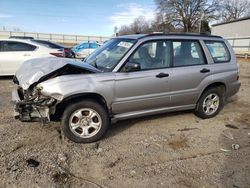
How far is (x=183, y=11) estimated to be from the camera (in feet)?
157

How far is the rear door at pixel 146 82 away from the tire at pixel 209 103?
960 millimetres

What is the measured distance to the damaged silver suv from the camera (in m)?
3.88

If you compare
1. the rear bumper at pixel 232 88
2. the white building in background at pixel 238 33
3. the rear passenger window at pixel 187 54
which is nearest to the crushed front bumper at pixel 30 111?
the rear passenger window at pixel 187 54

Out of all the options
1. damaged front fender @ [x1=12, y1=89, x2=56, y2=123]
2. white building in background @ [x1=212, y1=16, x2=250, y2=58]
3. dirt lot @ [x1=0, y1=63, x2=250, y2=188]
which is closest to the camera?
dirt lot @ [x1=0, y1=63, x2=250, y2=188]

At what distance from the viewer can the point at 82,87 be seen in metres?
3.88

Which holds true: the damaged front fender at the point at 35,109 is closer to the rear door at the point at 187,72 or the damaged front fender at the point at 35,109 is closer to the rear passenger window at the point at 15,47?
the rear door at the point at 187,72

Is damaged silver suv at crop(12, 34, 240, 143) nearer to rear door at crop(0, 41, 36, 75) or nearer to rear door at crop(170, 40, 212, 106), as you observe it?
rear door at crop(170, 40, 212, 106)

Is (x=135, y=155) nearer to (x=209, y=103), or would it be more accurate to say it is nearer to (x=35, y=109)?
(x=35, y=109)

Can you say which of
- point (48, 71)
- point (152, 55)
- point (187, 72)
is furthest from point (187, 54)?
point (48, 71)

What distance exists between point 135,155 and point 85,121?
1.00 meters

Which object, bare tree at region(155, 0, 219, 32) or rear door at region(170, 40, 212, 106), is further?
bare tree at region(155, 0, 219, 32)

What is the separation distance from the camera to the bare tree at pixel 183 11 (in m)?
47.4

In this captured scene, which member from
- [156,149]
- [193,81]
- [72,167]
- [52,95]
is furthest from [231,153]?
[52,95]

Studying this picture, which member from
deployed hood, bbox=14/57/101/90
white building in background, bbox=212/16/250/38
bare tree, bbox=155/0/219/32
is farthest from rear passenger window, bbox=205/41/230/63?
bare tree, bbox=155/0/219/32
